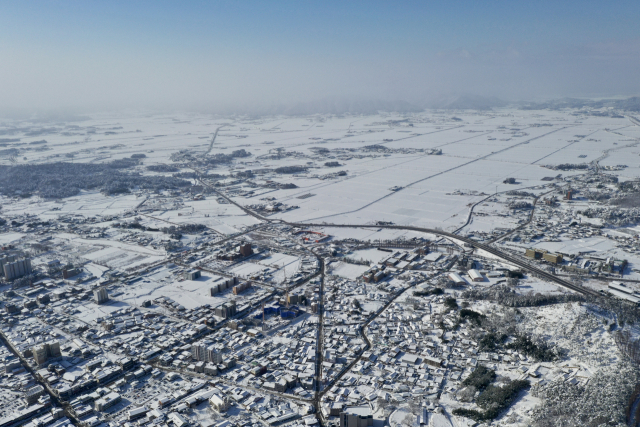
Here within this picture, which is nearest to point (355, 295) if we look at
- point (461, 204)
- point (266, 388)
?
point (266, 388)

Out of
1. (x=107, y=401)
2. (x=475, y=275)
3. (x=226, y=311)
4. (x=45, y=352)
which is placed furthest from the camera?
(x=475, y=275)

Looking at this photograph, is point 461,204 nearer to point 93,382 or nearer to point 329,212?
point 329,212

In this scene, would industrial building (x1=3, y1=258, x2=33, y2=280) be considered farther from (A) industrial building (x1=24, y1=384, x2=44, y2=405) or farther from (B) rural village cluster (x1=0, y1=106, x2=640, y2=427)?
(A) industrial building (x1=24, y1=384, x2=44, y2=405)

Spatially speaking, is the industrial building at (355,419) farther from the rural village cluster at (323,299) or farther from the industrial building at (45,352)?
the industrial building at (45,352)

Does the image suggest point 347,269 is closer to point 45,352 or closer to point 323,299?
point 323,299

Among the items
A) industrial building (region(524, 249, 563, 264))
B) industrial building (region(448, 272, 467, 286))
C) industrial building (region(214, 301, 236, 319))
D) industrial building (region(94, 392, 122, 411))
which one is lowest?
industrial building (region(94, 392, 122, 411))

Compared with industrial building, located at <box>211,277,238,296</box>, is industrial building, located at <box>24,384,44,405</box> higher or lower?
lower

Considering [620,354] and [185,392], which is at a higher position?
[620,354]

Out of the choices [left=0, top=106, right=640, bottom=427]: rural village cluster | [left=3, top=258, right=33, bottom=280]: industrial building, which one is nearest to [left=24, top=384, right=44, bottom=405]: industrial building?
[left=0, top=106, right=640, bottom=427]: rural village cluster

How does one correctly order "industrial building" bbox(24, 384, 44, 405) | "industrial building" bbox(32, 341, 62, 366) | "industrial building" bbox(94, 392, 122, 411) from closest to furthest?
1. "industrial building" bbox(94, 392, 122, 411)
2. "industrial building" bbox(24, 384, 44, 405)
3. "industrial building" bbox(32, 341, 62, 366)

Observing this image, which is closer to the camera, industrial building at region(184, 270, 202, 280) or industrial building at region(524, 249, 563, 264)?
industrial building at region(184, 270, 202, 280)

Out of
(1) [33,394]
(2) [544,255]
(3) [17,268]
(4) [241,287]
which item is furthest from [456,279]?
(3) [17,268]
